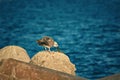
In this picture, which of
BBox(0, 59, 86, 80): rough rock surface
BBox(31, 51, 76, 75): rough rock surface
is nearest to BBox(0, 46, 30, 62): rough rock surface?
BBox(31, 51, 76, 75): rough rock surface

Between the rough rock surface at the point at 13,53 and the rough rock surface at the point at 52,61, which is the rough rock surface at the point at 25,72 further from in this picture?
the rough rock surface at the point at 13,53

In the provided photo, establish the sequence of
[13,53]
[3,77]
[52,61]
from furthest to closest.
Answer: [13,53] → [52,61] → [3,77]

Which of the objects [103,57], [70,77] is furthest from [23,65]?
[103,57]

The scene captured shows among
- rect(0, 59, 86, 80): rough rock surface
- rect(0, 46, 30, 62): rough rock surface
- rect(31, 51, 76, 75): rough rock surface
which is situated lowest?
rect(0, 59, 86, 80): rough rock surface

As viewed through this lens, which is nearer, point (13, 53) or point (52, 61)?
point (52, 61)

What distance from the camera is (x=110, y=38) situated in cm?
8444

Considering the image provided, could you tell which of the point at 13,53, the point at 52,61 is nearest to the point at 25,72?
the point at 52,61

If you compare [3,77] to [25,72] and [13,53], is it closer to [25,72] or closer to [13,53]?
[25,72]

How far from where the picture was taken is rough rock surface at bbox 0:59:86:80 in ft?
24.6

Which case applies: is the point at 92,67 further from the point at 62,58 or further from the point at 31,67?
the point at 31,67

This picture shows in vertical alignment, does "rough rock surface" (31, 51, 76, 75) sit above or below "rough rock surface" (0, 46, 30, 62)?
below

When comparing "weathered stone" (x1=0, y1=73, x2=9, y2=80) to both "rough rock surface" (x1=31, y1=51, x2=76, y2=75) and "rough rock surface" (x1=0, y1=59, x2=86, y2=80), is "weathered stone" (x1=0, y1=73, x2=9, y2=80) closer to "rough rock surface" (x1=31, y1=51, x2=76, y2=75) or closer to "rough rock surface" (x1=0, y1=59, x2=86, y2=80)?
"rough rock surface" (x1=0, y1=59, x2=86, y2=80)

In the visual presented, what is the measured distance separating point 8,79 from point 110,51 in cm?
5837

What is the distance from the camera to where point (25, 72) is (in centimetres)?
802
